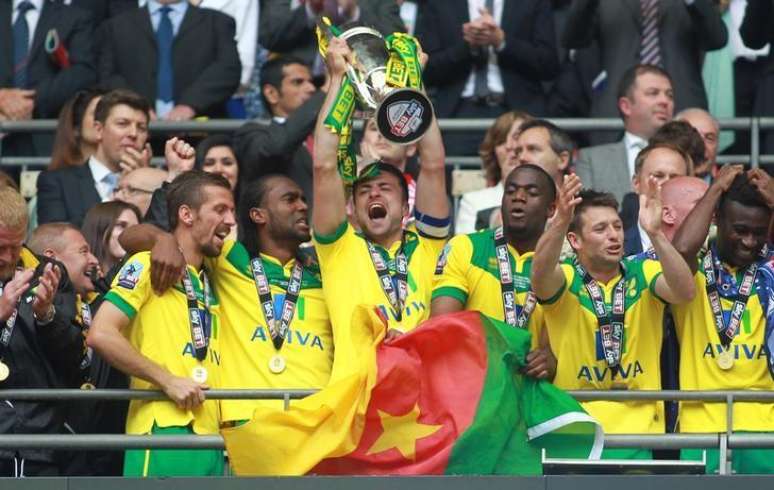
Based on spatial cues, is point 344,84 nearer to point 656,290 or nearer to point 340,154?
point 340,154

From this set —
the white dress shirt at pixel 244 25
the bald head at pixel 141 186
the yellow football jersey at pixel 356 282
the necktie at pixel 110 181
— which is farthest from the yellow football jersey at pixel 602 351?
the white dress shirt at pixel 244 25

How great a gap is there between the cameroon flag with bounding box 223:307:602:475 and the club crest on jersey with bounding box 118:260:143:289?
3.41ft

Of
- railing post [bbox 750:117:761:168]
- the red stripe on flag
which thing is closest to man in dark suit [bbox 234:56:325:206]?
railing post [bbox 750:117:761:168]

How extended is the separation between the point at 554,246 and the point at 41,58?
6017 mm

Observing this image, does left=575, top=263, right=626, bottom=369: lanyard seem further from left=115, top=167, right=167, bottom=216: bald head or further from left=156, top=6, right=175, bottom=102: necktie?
left=156, top=6, right=175, bottom=102: necktie

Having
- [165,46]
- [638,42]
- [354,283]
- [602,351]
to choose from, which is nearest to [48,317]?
[354,283]

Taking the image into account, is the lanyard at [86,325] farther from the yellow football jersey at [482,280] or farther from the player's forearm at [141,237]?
the yellow football jersey at [482,280]

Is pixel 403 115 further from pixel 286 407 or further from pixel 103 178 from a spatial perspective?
pixel 103 178

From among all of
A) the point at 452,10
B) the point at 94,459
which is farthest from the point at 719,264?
the point at 452,10

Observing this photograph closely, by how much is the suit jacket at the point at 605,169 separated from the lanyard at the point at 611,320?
8.21 ft

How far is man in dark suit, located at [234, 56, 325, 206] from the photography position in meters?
14.2

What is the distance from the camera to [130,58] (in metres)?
16.2

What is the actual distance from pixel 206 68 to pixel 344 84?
3771 millimetres

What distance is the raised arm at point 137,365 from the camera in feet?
37.5
